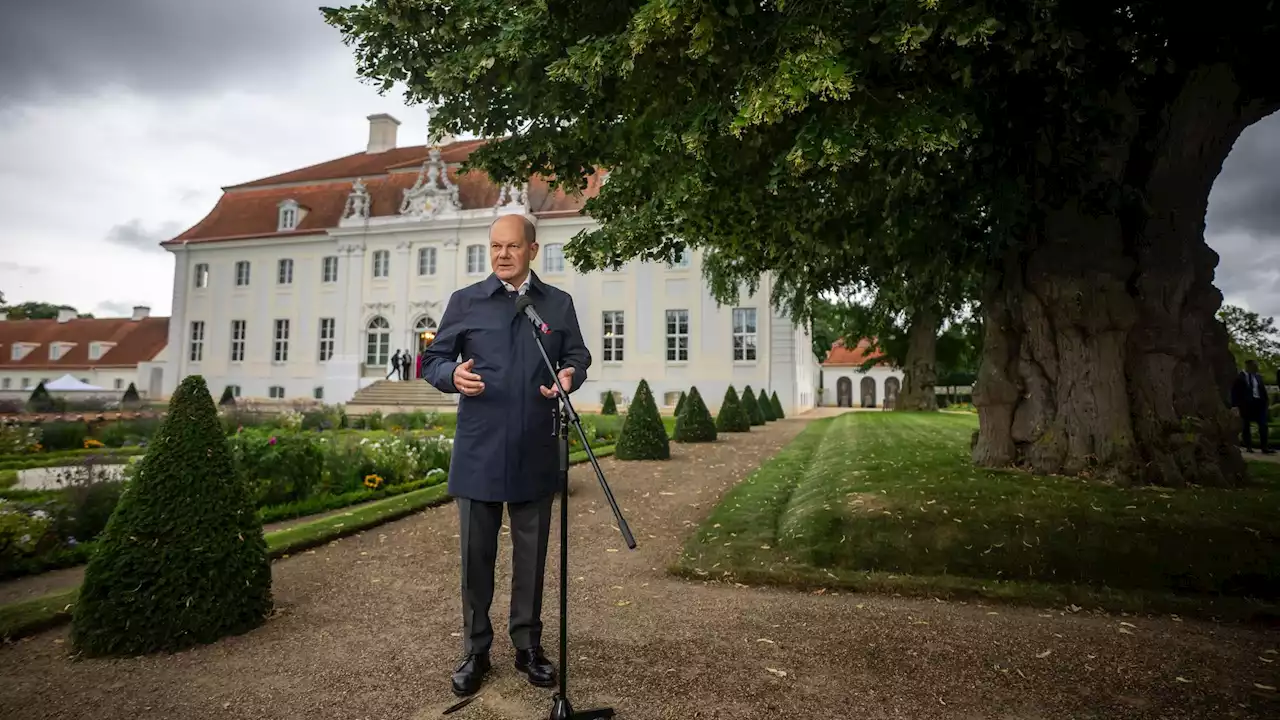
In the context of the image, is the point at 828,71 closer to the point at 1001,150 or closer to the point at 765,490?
the point at 1001,150

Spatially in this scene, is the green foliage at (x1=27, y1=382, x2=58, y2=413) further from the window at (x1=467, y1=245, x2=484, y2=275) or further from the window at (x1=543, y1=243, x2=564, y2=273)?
the window at (x1=543, y1=243, x2=564, y2=273)

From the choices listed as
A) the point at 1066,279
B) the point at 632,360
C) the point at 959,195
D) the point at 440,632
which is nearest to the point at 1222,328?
the point at 1066,279

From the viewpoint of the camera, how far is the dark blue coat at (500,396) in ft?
9.83

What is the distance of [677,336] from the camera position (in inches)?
1196

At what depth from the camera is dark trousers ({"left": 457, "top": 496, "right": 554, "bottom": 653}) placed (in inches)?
119

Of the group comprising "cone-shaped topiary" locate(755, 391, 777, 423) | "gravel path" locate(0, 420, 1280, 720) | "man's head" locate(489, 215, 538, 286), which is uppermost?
"man's head" locate(489, 215, 538, 286)

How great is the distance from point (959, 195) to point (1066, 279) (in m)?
1.40

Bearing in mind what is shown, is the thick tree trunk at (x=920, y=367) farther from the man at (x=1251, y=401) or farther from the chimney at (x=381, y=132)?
the chimney at (x=381, y=132)

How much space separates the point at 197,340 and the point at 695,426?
3355 centimetres

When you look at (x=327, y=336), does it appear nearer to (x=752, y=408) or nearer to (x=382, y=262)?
(x=382, y=262)

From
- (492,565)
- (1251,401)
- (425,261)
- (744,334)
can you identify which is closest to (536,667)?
(492,565)

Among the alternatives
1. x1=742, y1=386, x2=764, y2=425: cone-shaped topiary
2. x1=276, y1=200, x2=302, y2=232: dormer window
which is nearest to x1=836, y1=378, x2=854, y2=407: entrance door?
x1=742, y1=386, x2=764, y2=425: cone-shaped topiary

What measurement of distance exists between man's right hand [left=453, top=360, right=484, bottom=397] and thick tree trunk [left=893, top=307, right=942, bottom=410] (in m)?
23.4

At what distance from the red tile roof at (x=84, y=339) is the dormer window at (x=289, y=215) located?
12946 millimetres
